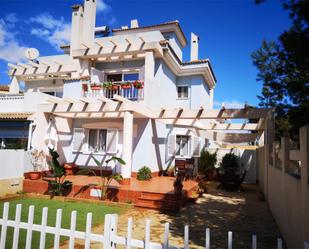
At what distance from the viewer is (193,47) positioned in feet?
92.9

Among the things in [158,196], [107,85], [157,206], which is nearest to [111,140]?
[107,85]

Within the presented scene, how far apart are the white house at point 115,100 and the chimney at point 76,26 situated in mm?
88

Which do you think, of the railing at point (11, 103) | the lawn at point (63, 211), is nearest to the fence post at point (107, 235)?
the lawn at point (63, 211)

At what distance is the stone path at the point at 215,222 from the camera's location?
7812mm

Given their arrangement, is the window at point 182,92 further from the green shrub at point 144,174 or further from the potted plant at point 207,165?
the green shrub at point 144,174

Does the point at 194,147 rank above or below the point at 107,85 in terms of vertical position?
below

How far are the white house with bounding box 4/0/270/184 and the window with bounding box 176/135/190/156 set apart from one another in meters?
0.09

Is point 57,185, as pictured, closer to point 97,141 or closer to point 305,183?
point 97,141

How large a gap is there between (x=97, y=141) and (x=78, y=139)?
1.51 metres

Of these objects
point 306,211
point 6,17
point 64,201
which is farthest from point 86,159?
point 306,211

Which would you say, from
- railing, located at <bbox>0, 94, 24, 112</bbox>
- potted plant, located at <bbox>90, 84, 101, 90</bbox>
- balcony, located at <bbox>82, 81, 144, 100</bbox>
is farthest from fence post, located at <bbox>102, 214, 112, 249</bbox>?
railing, located at <bbox>0, 94, 24, 112</bbox>

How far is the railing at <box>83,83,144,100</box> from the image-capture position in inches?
704

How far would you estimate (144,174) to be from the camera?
55.7 ft

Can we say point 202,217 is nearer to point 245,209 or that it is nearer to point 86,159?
point 245,209
